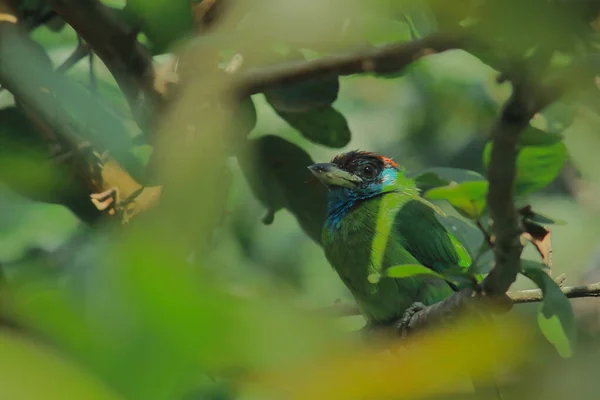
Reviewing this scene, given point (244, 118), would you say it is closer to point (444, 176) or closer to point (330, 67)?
point (330, 67)

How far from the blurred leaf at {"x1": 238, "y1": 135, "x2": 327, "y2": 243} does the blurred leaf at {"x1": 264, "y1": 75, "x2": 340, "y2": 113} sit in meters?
0.21

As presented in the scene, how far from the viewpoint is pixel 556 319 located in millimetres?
1358

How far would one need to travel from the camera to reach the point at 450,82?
335cm

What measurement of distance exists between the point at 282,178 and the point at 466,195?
52.4 inches

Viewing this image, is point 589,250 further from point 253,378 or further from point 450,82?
point 253,378

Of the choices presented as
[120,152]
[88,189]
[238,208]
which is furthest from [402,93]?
[120,152]

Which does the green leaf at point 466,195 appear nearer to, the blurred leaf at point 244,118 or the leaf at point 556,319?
the leaf at point 556,319

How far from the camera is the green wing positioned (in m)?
3.42

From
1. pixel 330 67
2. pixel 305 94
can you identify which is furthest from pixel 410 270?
pixel 305 94

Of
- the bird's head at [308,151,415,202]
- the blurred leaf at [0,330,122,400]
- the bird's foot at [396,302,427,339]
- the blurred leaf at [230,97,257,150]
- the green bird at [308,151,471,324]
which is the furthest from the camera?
the bird's head at [308,151,415,202]

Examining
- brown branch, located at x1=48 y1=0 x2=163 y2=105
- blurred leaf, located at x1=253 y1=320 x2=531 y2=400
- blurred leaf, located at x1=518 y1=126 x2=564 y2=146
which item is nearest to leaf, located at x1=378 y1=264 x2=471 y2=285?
blurred leaf, located at x1=518 y1=126 x2=564 y2=146

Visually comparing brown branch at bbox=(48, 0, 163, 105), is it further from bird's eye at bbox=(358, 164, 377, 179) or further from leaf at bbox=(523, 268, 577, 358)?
bird's eye at bbox=(358, 164, 377, 179)

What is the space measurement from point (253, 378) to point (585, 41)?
38 centimetres

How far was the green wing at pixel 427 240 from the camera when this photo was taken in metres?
3.42
